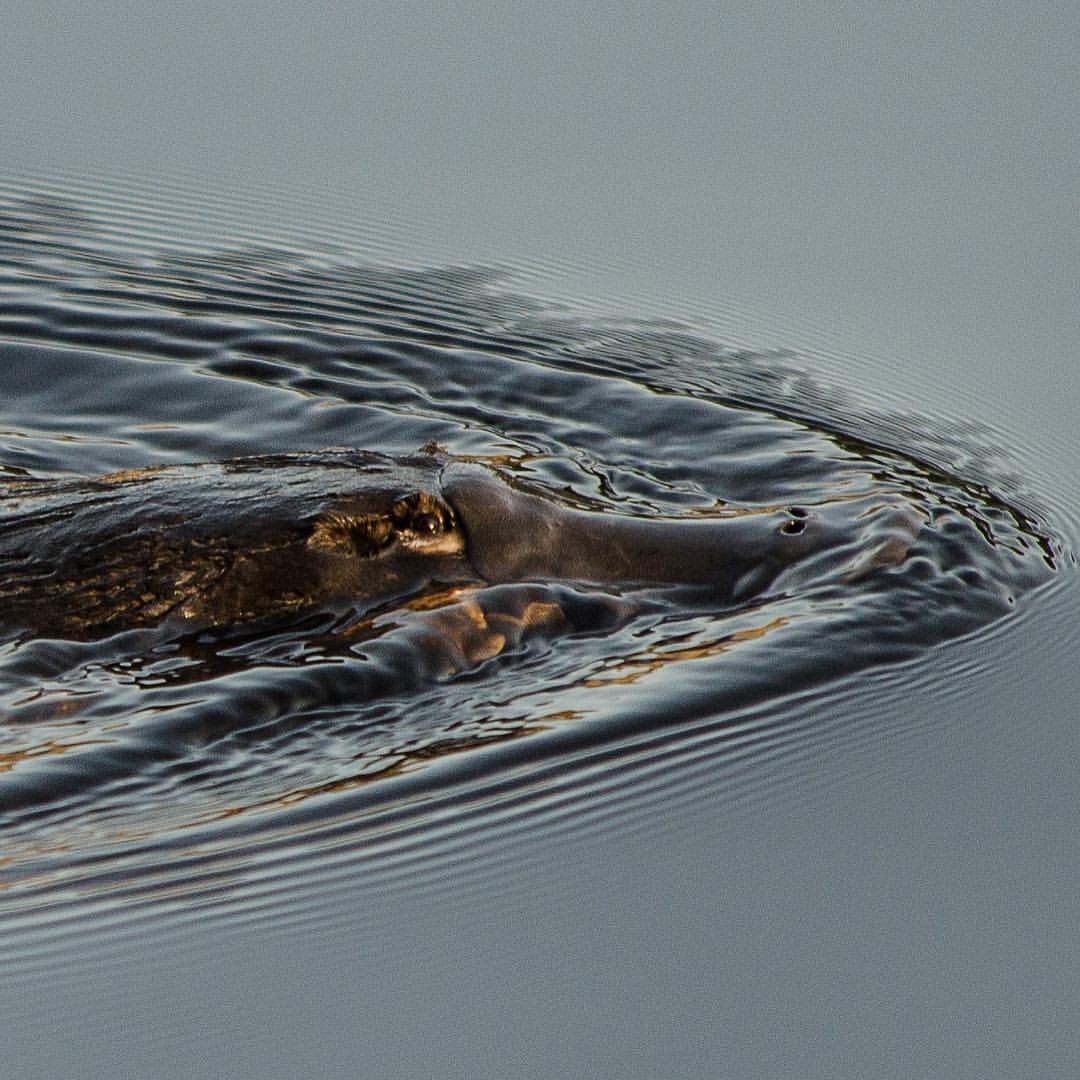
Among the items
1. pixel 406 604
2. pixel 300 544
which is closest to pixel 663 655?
pixel 406 604

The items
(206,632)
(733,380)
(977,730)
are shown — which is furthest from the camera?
(733,380)

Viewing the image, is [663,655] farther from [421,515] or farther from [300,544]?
[300,544]

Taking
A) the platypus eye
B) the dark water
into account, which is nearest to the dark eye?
the platypus eye

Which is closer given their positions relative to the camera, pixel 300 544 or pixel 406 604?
pixel 300 544

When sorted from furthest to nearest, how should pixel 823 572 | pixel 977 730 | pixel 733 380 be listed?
pixel 733 380
pixel 823 572
pixel 977 730

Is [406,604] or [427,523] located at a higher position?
[427,523]

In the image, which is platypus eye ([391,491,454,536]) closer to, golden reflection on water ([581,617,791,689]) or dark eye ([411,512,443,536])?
dark eye ([411,512,443,536])

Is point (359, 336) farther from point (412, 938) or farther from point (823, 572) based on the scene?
point (412, 938)

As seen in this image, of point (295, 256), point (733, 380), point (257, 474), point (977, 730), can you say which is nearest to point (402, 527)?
point (257, 474)
